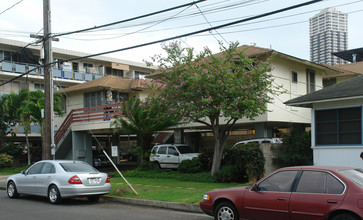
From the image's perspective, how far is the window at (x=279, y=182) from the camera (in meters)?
7.66

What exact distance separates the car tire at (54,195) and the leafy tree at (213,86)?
611 centimetres

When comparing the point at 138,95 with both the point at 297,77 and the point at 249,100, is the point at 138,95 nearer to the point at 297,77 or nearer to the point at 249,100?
the point at 297,77

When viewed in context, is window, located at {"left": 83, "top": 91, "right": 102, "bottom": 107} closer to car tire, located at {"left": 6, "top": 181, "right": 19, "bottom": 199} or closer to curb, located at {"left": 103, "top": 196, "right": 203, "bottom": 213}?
car tire, located at {"left": 6, "top": 181, "right": 19, "bottom": 199}

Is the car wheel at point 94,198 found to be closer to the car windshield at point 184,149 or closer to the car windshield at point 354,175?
the car windshield at point 354,175

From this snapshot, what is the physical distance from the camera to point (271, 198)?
7.68m

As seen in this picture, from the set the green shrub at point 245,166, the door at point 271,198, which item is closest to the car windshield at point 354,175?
the door at point 271,198

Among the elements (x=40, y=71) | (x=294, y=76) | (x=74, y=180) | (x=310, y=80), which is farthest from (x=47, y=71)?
(x=40, y=71)

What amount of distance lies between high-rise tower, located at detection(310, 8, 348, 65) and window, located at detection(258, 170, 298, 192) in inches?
4621

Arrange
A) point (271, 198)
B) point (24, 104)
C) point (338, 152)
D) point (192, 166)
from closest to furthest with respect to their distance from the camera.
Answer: point (271, 198) → point (338, 152) → point (192, 166) → point (24, 104)

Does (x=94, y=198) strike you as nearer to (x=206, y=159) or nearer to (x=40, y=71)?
(x=206, y=159)

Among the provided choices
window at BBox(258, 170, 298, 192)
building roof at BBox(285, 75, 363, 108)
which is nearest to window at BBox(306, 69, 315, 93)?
building roof at BBox(285, 75, 363, 108)

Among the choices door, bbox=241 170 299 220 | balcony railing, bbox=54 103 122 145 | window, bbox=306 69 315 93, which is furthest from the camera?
balcony railing, bbox=54 103 122 145

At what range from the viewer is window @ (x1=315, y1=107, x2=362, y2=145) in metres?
13.9

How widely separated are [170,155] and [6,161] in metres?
13.2
